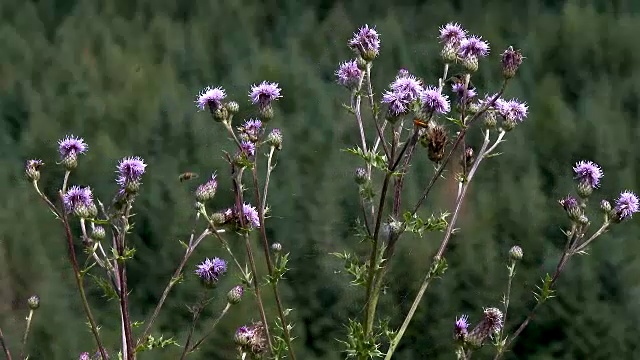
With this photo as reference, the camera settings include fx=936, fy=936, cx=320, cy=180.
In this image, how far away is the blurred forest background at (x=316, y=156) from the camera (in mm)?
2725

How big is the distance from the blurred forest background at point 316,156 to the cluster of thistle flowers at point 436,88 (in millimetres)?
1174

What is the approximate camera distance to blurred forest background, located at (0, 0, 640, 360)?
272 cm

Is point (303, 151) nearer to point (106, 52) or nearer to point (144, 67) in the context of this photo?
point (144, 67)

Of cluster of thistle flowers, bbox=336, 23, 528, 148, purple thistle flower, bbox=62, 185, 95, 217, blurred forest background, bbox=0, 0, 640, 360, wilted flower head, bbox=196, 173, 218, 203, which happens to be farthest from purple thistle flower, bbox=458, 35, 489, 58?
blurred forest background, bbox=0, 0, 640, 360

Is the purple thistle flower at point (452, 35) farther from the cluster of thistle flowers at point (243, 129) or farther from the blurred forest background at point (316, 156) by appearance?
the blurred forest background at point (316, 156)

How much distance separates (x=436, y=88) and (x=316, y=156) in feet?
6.27

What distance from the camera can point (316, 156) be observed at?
3.45 metres

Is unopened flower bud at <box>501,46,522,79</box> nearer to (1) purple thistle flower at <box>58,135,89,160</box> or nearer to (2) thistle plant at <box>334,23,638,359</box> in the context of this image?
(2) thistle plant at <box>334,23,638,359</box>

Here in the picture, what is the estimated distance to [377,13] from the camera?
539 centimetres

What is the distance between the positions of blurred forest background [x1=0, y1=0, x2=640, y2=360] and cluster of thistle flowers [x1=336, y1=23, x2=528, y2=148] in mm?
1174

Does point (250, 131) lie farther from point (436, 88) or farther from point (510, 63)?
point (510, 63)

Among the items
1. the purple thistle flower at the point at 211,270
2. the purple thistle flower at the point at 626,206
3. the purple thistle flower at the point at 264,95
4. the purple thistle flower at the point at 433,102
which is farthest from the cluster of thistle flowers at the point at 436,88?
the purple thistle flower at the point at 211,270

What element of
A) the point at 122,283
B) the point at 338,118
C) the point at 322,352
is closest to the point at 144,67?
the point at 338,118

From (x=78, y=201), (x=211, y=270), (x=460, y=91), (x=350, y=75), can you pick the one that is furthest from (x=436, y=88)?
(x=78, y=201)
